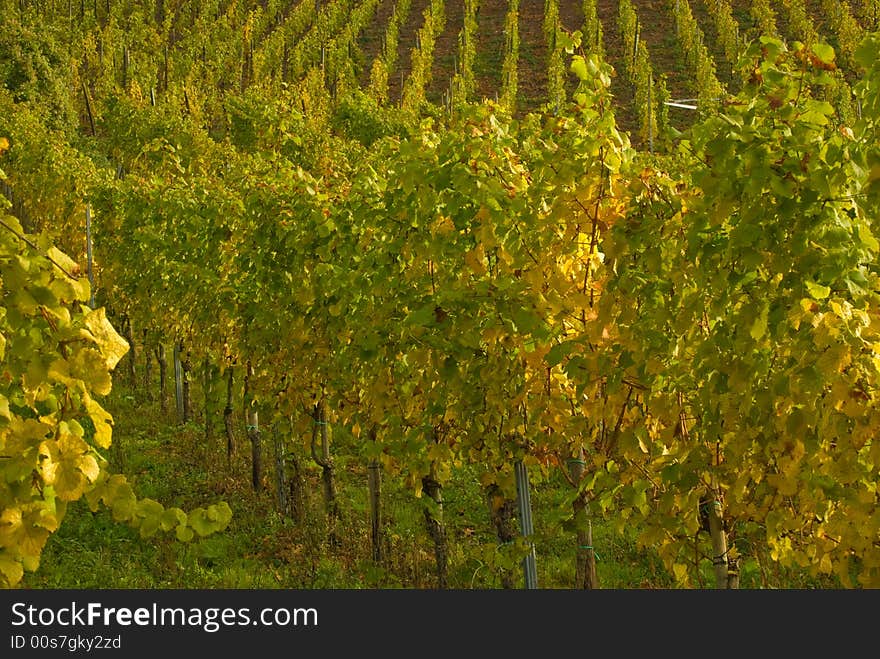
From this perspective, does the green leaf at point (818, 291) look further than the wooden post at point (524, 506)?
No

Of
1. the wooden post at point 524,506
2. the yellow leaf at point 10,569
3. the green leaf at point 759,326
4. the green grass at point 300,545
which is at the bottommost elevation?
the green grass at point 300,545

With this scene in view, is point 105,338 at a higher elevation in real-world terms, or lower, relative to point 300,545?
higher

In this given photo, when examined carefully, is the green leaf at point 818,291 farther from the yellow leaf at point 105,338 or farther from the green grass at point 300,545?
the green grass at point 300,545

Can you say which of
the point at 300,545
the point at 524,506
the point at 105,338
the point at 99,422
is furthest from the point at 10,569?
the point at 300,545

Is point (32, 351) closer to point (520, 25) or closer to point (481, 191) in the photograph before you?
point (481, 191)

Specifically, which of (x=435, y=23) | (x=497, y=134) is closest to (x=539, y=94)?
(x=435, y=23)

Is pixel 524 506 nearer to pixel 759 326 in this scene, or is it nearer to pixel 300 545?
pixel 759 326

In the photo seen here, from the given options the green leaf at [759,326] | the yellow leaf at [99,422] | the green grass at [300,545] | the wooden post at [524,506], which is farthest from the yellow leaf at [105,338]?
the green grass at [300,545]

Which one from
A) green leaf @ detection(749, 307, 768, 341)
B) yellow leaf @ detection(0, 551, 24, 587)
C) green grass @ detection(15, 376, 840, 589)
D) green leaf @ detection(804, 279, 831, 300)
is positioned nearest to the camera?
yellow leaf @ detection(0, 551, 24, 587)

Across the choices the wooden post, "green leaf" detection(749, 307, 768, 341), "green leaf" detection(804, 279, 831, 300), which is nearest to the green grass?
the wooden post

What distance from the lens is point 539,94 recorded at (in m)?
30.7

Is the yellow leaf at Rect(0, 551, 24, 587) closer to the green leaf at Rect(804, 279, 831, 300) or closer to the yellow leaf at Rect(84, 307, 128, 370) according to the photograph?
the yellow leaf at Rect(84, 307, 128, 370)

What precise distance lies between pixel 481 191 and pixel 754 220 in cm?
141

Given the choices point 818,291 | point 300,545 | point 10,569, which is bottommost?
point 300,545
